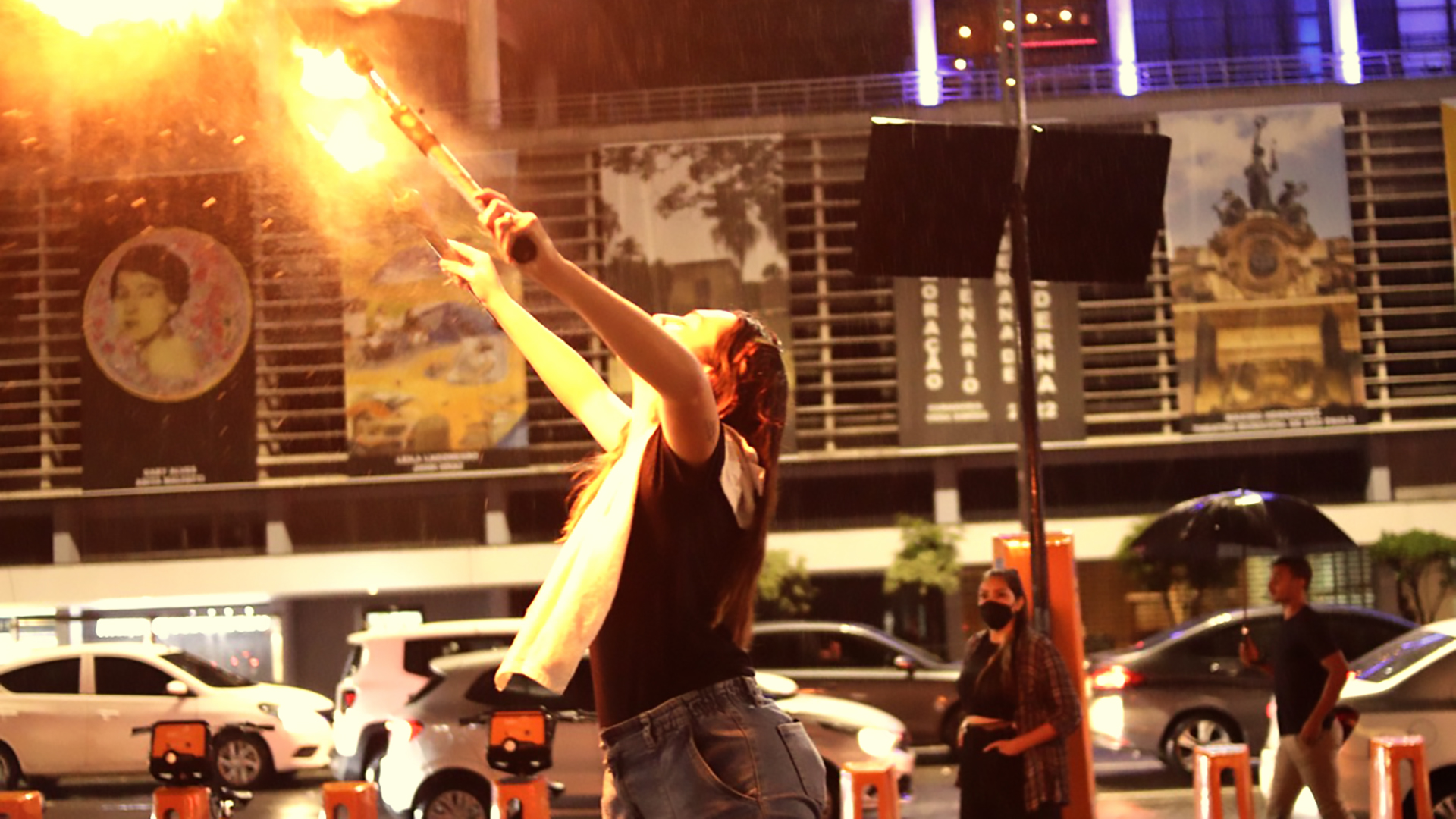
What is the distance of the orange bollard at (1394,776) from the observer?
7258 millimetres

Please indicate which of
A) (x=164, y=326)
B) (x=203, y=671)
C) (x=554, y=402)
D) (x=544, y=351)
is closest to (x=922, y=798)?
(x=203, y=671)

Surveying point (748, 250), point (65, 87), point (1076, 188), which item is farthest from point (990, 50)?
point (65, 87)

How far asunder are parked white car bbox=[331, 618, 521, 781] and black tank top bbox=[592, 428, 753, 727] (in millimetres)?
10494

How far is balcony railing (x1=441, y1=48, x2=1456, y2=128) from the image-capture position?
108 feet

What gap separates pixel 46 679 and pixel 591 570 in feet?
50.3

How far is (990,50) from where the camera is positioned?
10.9 meters

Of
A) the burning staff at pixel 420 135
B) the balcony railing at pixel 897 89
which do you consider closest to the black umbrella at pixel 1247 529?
the burning staff at pixel 420 135

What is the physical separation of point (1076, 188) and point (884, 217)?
0.89m

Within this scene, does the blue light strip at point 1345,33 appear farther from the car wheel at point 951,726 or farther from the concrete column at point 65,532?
the concrete column at point 65,532

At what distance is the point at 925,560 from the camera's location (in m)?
30.9

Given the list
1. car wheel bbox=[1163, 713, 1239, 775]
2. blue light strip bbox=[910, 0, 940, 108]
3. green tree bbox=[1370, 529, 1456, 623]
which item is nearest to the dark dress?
car wheel bbox=[1163, 713, 1239, 775]

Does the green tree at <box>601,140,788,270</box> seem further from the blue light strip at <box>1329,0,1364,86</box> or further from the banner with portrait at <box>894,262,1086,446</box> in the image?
the blue light strip at <box>1329,0,1364,86</box>

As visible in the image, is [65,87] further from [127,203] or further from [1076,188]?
[1076,188]

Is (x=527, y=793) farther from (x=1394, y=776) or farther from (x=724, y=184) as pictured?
(x=724, y=184)
